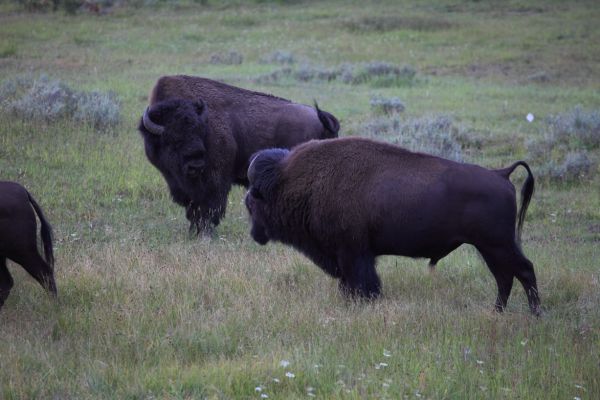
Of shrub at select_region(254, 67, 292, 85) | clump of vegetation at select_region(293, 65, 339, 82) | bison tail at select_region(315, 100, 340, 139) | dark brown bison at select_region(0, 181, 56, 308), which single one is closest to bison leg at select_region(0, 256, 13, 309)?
dark brown bison at select_region(0, 181, 56, 308)

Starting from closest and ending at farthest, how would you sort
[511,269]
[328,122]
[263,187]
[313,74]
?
[511,269] < [263,187] < [328,122] < [313,74]

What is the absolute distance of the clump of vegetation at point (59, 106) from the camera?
1468cm

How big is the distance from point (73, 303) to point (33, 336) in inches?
38.7

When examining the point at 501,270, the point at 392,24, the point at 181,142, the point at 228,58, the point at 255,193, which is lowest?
the point at 228,58

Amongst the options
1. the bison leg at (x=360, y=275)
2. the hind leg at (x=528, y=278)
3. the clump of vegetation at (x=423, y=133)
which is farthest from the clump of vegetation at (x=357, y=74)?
the hind leg at (x=528, y=278)

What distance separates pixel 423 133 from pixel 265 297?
27.9 ft

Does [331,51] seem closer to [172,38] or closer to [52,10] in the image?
[172,38]

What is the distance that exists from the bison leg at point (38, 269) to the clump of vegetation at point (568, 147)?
8.77 m

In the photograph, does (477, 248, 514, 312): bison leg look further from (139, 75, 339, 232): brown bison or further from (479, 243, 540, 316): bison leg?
(139, 75, 339, 232): brown bison

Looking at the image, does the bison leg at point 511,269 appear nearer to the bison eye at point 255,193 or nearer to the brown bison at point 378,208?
the brown bison at point 378,208

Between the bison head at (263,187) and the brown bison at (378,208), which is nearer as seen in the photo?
the brown bison at (378,208)

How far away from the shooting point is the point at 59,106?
14.8 meters

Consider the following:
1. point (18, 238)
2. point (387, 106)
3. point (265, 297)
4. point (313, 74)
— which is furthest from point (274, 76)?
point (18, 238)

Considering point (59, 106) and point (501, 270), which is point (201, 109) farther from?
point (59, 106)
